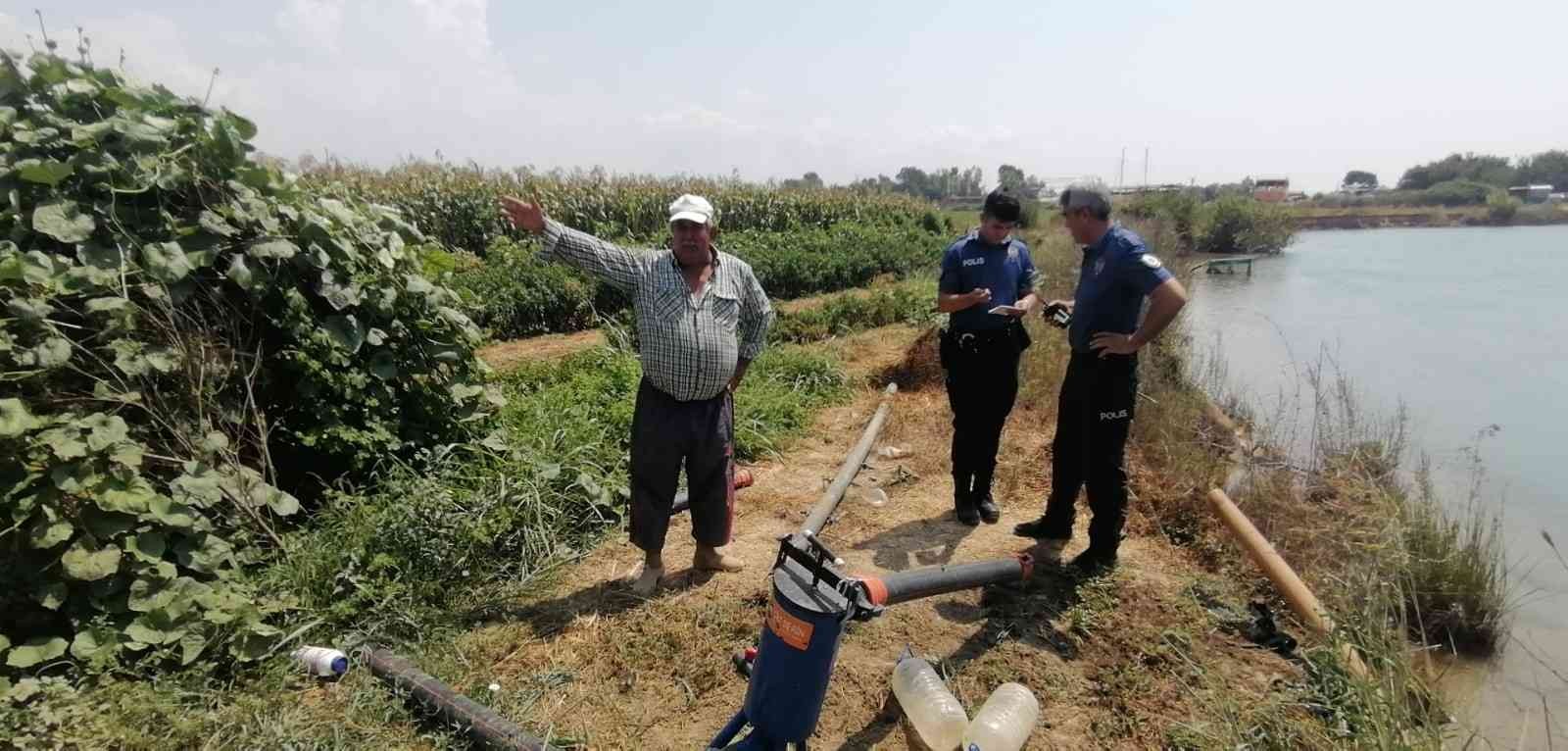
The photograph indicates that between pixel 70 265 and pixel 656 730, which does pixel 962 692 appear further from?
pixel 70 265

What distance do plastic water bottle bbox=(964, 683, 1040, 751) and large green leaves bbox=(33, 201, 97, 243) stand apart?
365 centimetres

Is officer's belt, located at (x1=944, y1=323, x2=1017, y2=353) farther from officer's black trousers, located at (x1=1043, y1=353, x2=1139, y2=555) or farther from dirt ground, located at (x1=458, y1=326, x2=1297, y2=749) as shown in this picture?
dirt ground, located at (x1=458, y1=326, x2=1297, y2=749)

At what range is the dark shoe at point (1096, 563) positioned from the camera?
3422 mm

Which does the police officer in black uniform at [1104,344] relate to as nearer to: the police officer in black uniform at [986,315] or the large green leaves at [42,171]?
the police officer in black uniform at [986,315]

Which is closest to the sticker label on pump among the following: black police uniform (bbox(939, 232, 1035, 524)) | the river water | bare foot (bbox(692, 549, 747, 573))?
bare foot (bbox(692, 549, 747, 573))

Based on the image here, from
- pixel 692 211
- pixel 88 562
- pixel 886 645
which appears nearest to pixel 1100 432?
pixel 886 645

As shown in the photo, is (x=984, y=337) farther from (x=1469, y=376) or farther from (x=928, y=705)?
(x=1469, y=376)

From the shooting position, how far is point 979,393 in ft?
12.2

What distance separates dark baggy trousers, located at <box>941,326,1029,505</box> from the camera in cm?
364

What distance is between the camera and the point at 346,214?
3.42 metres

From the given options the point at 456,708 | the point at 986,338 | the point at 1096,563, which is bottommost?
the point at 1096,563

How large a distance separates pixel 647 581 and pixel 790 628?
151 centimetres

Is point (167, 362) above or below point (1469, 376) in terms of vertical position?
above

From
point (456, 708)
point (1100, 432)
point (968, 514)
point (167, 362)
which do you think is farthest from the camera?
point (968, 514)
